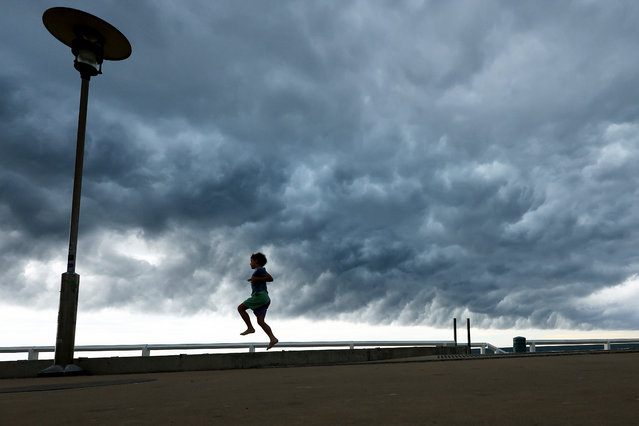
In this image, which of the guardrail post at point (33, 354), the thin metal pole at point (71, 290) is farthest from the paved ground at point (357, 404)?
the guardrail post at point (33, 354)

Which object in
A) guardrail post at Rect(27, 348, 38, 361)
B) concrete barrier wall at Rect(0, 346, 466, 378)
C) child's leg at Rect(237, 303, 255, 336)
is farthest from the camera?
guardrail post at Rect(27, 348, 38, 361)

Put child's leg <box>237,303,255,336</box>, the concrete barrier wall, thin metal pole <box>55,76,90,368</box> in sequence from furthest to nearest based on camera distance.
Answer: child's leg <box>237,303,255,336</box>
the concrete barrier wall
thin metal pole <box>55,76,90,368</box>

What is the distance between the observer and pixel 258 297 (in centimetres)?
1252

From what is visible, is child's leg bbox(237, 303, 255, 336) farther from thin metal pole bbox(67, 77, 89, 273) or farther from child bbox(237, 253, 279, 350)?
thin metal pole bbox(67, 77, 89, 273)

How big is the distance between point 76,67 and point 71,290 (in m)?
4.94

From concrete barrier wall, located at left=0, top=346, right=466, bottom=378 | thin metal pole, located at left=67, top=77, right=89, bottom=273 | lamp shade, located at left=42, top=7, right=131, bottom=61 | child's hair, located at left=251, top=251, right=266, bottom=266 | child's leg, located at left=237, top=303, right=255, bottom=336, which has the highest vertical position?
lamp shade, located at left=42, top=7, right=131, bottom=61

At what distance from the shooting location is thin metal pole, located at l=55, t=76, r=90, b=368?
10922 millimetres

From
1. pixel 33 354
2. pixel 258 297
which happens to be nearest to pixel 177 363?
pixel 258 297

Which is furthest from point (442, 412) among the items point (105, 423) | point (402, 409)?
point (105, 423)

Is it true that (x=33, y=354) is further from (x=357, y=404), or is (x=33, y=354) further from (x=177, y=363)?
(x=357, y=404)

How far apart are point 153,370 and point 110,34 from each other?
7.36 meters

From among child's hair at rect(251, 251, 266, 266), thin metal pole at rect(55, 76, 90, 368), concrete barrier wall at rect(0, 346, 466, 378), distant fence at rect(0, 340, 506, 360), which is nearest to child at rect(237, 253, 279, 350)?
child's hair at rect(251, 251, 266, 266)

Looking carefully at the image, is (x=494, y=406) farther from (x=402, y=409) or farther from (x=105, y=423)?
(x=105, y=423)

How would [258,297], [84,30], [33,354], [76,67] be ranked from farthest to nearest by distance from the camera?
[33,354], [258,297], [76,67], [84,30]
